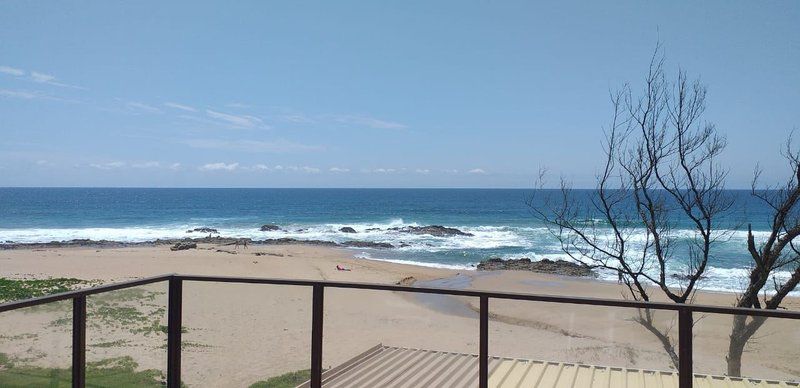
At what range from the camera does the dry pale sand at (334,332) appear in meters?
3.40

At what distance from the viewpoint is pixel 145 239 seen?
122 feet

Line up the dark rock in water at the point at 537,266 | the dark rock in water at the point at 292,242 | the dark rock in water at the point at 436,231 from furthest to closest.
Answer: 1. the dark rock in water at the point at 436,231
2. the dark rock in water at the point at 292,242
3. the dark rock in water at the point at 537,266

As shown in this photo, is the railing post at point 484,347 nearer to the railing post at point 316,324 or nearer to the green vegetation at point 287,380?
the railing post at point 316,324

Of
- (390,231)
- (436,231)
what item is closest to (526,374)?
(436,231)

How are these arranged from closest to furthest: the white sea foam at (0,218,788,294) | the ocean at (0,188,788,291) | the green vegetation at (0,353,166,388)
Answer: the green vegetation at (0,353,166,388), the ocean at (0,188,788,291), the white sea foam at (0,218,788,294)

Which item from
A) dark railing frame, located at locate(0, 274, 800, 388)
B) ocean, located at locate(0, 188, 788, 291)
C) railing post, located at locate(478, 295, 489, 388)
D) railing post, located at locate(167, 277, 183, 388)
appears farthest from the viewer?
ocean, located at locate(0, 188, 788, 291)

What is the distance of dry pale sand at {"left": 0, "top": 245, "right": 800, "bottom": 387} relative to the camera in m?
3.40

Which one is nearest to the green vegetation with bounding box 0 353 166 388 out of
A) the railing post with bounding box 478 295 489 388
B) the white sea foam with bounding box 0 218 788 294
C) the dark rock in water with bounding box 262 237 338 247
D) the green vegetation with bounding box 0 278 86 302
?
the railing post with bounding box 478 295 489 388

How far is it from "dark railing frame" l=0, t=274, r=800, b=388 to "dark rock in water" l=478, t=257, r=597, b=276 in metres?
22.0

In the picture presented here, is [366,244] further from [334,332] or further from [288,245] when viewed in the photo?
[334,332]

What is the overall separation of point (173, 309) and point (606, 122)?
5891 millimetres

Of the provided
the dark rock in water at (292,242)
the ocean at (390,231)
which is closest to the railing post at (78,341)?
the ocean at (390,231)

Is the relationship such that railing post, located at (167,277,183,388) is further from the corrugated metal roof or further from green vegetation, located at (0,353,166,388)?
the corrugated metal roof

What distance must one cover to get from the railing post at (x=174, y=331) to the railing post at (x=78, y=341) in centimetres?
73
